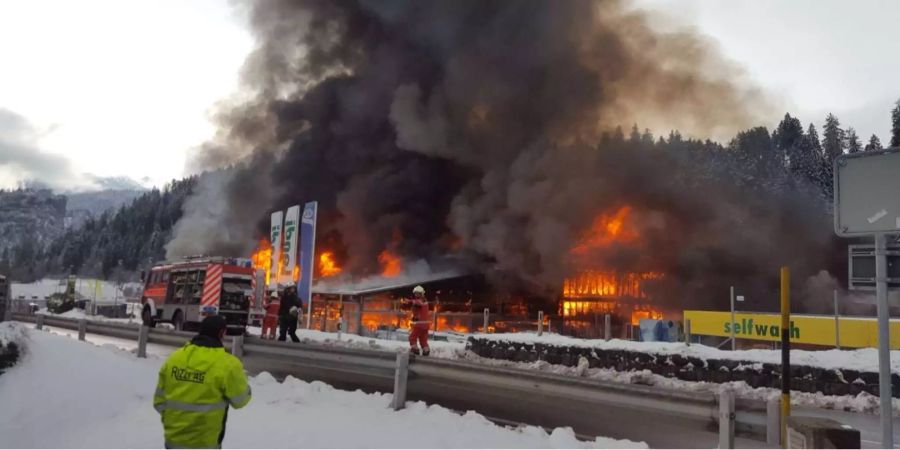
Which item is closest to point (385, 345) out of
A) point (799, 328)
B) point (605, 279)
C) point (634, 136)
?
point (799, 328)

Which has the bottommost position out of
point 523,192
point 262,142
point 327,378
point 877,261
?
point 327,378

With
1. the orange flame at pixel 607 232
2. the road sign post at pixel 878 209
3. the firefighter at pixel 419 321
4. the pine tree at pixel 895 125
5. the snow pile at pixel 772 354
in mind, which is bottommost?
the snow pile at pixel 772 354

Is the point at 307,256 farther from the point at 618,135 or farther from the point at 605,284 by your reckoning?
the point at 618,135

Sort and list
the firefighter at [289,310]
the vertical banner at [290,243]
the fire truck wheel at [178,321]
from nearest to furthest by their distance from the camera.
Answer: the firefighter at [289,310] < the fire truck wheel at [178,321] < the vertical banner at [290,243]

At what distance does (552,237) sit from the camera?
1347 inches

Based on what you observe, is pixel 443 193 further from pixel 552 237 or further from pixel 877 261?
pixel 877 261

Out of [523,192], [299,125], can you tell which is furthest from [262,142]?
[523,192]

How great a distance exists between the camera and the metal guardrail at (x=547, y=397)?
5.57 meters

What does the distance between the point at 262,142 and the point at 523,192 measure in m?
27.5

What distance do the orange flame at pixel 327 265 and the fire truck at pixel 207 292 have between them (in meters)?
19.4

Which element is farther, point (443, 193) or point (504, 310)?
point (443, 193)

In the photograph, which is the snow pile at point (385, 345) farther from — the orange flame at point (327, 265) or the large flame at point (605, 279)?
the orange flame at point (327, 265)

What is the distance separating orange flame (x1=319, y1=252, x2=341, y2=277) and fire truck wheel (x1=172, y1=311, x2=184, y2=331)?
2005 centimetres

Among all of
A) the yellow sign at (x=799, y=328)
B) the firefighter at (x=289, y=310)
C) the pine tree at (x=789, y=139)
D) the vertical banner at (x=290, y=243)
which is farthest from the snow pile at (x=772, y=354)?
the pine tree at (x=789, y=139)
